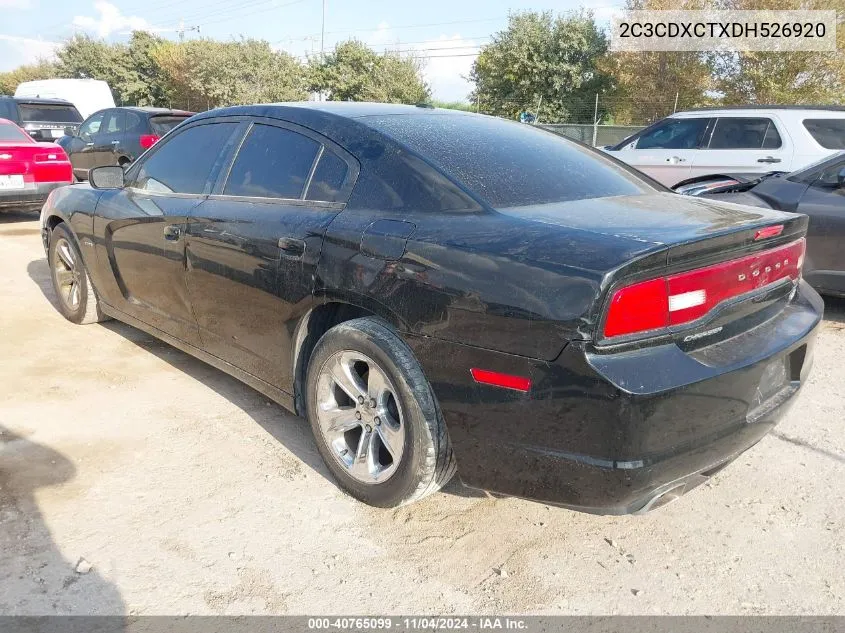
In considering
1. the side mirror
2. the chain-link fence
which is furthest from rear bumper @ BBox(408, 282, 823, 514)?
the chain-link fence

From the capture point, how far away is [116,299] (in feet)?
14.1

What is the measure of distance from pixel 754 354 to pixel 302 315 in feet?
5.57

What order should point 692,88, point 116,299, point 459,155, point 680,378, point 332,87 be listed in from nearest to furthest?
point 680,378 < point 459,155 < point 116,299 < point 692,88 < point 332,87

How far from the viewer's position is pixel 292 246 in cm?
281

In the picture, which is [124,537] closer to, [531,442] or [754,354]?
[531,442]

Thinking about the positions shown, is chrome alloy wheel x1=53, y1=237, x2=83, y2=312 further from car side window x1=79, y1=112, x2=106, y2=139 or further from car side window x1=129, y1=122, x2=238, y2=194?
car side window x1=79, y1=112, x2=106, y2=139

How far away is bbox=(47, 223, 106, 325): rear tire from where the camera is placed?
472cm

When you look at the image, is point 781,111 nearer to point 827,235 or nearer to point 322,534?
point 827,235

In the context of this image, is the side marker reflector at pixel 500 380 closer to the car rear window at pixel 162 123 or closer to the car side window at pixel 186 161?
the car side window at pixel 186 161

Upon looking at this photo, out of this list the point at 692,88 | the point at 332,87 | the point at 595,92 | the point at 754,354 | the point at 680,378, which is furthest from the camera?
the point at 332,87

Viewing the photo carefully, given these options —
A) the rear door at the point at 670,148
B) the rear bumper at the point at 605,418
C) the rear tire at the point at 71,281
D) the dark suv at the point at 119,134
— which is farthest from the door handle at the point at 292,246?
the dark suv at the point at 119,134

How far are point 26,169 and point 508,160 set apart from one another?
8.59 metres

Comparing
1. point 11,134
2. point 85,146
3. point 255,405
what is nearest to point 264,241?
point 255,405

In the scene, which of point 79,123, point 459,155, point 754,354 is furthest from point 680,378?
point 79,123
